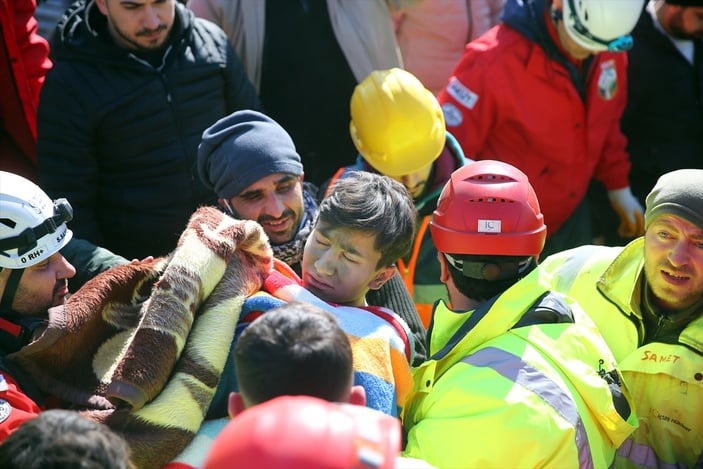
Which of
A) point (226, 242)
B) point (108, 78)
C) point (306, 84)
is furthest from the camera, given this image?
point (306, 84)

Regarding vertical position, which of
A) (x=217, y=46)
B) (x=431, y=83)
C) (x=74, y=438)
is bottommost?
(x=431, y=83)

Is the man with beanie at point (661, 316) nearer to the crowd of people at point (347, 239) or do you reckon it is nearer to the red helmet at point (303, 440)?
the crowd of people at point (347, 239)

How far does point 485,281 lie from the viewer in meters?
3.02

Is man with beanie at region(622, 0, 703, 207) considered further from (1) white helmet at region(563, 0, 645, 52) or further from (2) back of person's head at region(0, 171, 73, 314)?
(2) back of person's head at region(0, 171, 73, 314)

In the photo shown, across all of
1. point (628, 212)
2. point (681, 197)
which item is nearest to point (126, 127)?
point (681, 197)

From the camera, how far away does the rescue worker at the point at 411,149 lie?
4277mm

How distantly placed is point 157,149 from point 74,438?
2.48 meters

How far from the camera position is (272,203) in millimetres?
3609

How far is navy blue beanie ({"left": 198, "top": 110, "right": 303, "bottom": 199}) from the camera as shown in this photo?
141 inches

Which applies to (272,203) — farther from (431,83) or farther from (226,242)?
(431,83)

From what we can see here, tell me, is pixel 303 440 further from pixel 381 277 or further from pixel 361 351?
pixel 381 277

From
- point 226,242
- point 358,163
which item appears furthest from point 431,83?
point 226,242

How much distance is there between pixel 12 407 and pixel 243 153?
1.30 meters

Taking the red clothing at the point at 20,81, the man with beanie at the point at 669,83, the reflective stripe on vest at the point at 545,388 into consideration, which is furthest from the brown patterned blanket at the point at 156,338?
the man with beanie at the point at 669,83
